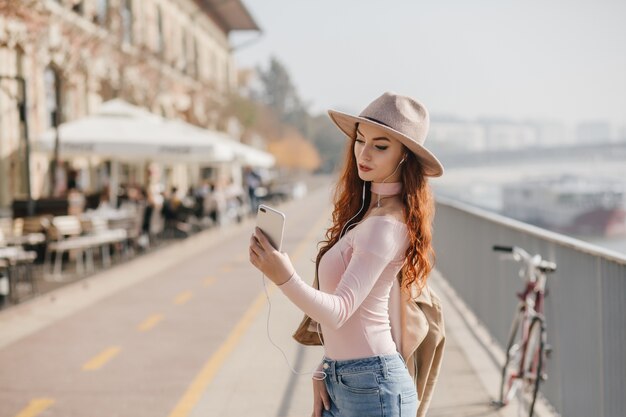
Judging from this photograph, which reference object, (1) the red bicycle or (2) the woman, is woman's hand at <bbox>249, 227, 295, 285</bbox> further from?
(1) the red bicycle

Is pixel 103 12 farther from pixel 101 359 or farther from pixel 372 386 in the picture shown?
pixel 372 386

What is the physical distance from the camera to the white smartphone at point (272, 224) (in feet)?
8.87

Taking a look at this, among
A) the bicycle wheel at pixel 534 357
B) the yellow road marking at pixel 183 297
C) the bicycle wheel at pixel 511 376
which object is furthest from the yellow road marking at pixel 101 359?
the bicycle wheel at pixel 534 357

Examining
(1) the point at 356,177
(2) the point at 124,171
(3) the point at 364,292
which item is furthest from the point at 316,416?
(2) the point at 124,171

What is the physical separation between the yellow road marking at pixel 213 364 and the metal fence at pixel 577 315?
2519mm

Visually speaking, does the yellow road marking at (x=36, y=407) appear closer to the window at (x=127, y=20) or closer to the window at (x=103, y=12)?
the window at (x=103, y=12)

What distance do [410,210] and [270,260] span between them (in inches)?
22.0

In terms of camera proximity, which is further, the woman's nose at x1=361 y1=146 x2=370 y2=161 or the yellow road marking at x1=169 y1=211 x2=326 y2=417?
the yellow road marking at x1=169 y1=211 x2=326 y2=417

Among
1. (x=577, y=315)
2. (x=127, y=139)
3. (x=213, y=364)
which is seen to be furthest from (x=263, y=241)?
(x=127, y=139)

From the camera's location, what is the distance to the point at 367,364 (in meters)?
3.02

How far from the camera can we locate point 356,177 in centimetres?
332

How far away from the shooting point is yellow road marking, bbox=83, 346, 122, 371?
835cm

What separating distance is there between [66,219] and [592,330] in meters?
Answer: 12.1

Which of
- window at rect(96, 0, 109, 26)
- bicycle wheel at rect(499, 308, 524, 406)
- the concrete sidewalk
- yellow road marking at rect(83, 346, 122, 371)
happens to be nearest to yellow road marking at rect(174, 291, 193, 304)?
the concrete sidewalk
